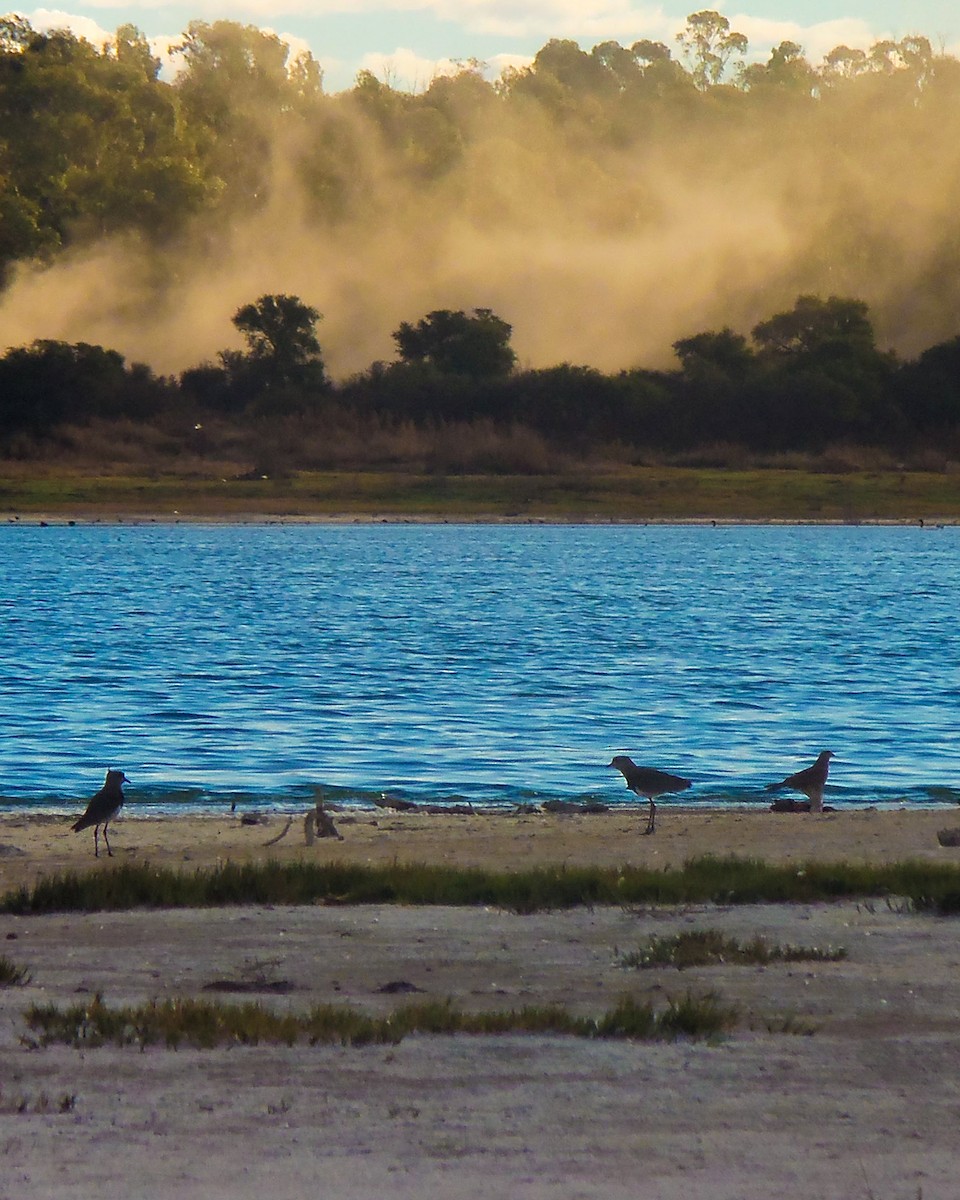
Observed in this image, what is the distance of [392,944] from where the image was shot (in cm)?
1101

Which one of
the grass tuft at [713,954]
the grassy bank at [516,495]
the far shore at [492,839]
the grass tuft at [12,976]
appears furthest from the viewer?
the grassy bank at [516,495]

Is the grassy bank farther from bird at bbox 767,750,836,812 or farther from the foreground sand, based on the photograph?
the foreground sand

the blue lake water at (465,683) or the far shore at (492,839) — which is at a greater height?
the far shore at (492,839)

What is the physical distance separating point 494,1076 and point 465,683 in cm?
2716

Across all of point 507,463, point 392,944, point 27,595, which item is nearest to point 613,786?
point 392,944

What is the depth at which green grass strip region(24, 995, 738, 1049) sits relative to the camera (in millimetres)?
8539

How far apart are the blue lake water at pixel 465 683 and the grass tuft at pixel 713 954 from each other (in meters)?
9.36

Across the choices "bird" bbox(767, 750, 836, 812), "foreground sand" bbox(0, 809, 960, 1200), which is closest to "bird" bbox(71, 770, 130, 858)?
"foreground sand" bbox(0, 809, 960, 1200)

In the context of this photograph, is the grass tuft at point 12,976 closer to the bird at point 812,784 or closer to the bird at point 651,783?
the bird at point 651,783

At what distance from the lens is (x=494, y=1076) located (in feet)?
26.6

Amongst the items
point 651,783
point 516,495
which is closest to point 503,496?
point 516,495

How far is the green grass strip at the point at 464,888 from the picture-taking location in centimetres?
1222

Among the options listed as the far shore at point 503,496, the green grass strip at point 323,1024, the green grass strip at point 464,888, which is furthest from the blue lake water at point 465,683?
the far shore at point 503,496

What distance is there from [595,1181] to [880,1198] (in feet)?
3.32
